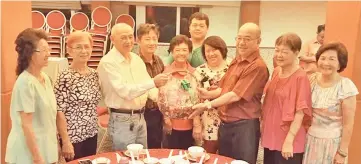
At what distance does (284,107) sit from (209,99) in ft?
1.96

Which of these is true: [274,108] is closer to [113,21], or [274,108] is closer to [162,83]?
[162,83]

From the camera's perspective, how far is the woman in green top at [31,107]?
220cm

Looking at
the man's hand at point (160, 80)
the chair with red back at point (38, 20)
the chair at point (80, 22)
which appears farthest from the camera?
the chair at point (80, 22)

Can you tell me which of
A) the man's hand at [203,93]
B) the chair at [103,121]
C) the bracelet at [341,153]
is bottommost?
the chair at [103,121]

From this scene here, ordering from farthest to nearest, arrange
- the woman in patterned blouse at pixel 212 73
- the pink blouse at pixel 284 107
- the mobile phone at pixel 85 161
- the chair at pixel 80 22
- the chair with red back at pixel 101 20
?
the chair with red back at pixel 101 20 → the chair at pixel 80 22 → the woman in patterned blouse at pixel 212 73 → the pink blouse at pixel 284 107 → the mobile phone at pixel 85 161

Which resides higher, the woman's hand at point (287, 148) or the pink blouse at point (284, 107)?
the pink blouse at point (284, 107)

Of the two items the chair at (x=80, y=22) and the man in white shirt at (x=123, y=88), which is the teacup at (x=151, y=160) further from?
the chair at (x=80, y=22)

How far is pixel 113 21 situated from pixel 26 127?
537cm

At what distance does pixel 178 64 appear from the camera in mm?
3010

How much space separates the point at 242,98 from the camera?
8.92ft

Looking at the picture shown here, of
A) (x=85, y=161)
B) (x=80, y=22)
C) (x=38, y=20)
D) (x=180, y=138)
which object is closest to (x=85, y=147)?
(x=85, y=161)

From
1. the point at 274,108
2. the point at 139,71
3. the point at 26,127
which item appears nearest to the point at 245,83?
the point at 274,108

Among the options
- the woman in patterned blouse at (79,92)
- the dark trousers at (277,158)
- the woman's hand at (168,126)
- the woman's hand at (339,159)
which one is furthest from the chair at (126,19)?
the woman's hand at (339,159)

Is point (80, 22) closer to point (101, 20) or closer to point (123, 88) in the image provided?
point (101, 20)
